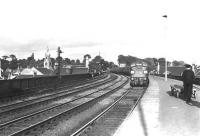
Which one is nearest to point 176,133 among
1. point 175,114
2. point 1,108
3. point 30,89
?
point 175,114

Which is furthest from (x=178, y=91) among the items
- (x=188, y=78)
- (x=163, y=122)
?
(x=163, y=122)

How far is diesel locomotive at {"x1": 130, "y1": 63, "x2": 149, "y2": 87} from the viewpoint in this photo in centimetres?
3450

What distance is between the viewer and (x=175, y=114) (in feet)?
47.6

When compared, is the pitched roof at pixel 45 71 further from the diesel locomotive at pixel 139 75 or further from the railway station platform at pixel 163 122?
the railway station platform at pixel 163 122

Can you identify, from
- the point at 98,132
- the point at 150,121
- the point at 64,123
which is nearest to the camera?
the point at 98,132

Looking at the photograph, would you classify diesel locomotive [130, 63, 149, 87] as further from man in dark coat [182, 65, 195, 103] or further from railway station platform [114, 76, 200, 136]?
railway station platform [114, 76, 200, 136]

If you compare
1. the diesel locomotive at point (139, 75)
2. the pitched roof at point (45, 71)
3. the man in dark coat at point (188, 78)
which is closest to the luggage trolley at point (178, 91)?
the man in dark coat at point (188, 78)

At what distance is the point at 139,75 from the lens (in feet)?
114

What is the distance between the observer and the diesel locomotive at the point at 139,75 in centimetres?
3450

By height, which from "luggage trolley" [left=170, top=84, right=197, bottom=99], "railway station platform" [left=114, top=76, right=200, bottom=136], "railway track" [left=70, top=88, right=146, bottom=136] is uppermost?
"luggage trolley" [left=170, top=84, right=197, bottom=99]

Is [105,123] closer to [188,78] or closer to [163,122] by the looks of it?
[163,122]

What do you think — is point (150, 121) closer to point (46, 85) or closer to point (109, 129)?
point (109, 129)

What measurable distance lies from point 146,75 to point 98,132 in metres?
24.1

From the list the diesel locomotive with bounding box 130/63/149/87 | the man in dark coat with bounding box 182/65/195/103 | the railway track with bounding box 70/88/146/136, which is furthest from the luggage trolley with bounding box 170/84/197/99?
the diesel locomotive with bounding box 130/63/149/87
